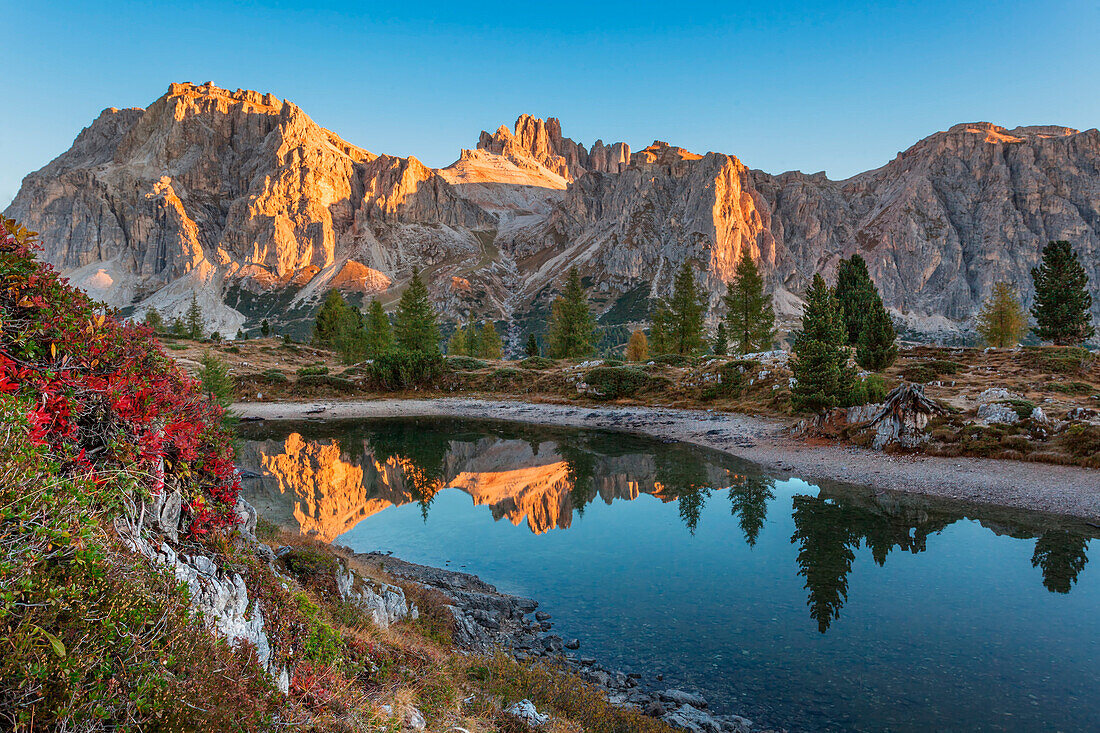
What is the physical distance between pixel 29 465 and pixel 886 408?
35577 millimetres

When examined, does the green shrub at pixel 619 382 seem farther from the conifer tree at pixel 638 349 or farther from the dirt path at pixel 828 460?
the conifer tree at pixel 638 349

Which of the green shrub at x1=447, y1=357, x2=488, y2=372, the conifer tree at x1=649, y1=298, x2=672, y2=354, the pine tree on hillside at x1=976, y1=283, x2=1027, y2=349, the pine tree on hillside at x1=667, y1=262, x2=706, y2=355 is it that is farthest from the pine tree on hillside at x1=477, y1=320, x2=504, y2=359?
the pine tree on hillside at x1=976, y1=283, x2=1027, y2=349

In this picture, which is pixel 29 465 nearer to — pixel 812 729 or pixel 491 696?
pixel 491 696

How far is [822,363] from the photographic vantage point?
3366cm

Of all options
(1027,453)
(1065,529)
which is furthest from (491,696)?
(1027,453)

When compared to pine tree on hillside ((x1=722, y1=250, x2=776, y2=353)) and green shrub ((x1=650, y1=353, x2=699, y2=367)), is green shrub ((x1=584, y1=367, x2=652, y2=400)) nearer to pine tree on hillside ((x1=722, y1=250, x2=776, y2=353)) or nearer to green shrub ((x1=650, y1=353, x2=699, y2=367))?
green shrub ((x1=650, y1=353, x2=699, y2=367))

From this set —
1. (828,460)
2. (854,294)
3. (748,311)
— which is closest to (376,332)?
(748,311)

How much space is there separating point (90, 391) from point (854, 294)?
53.2 meters

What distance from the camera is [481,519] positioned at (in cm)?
2369

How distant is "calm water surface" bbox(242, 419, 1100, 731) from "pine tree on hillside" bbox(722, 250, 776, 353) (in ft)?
120

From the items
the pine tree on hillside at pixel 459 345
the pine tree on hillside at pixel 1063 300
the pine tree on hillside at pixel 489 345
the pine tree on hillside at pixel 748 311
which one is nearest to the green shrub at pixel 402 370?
the pine tree on hillside at pixel 489 345

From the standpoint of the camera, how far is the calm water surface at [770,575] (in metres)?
10.9

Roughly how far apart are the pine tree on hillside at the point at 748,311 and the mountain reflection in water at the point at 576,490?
30720mm

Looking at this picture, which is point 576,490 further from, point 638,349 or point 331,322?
point 331,322
